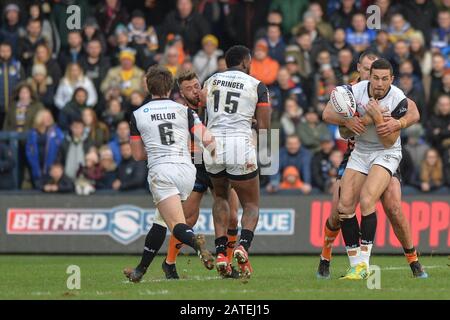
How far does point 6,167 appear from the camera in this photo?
21.0 m

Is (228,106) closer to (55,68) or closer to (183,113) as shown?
(183,113)

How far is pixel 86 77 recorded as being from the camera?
74.1 feet

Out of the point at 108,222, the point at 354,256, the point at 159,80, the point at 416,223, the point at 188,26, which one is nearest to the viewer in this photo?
the point at 159,80

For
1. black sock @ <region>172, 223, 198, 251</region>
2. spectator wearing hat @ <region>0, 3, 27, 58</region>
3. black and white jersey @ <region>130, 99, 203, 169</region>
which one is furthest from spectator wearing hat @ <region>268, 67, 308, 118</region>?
black sock @ <region>172, 223, 198, 251</region>

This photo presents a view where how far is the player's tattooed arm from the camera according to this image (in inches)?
515

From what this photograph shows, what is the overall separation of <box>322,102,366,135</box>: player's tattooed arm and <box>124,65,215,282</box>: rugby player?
145cm

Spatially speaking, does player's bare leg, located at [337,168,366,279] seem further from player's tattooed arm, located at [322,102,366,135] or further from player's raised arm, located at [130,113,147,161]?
player's raised arm, located at [130,113,147,161]

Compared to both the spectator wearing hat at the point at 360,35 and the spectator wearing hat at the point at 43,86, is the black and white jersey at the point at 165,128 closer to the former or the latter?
the spectator wearing hat at the point at 43,86

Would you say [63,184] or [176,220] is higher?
[176,220]

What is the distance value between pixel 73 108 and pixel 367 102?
976 cm

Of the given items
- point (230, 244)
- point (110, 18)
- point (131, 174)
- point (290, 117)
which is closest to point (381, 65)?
point (230, 244)

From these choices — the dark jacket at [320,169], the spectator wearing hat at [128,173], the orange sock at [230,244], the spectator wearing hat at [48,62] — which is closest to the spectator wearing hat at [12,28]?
the spectator wearing hat at [48,62]

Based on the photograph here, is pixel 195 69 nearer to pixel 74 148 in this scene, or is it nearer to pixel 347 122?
pixel 74 148

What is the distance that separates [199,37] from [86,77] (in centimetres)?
250
